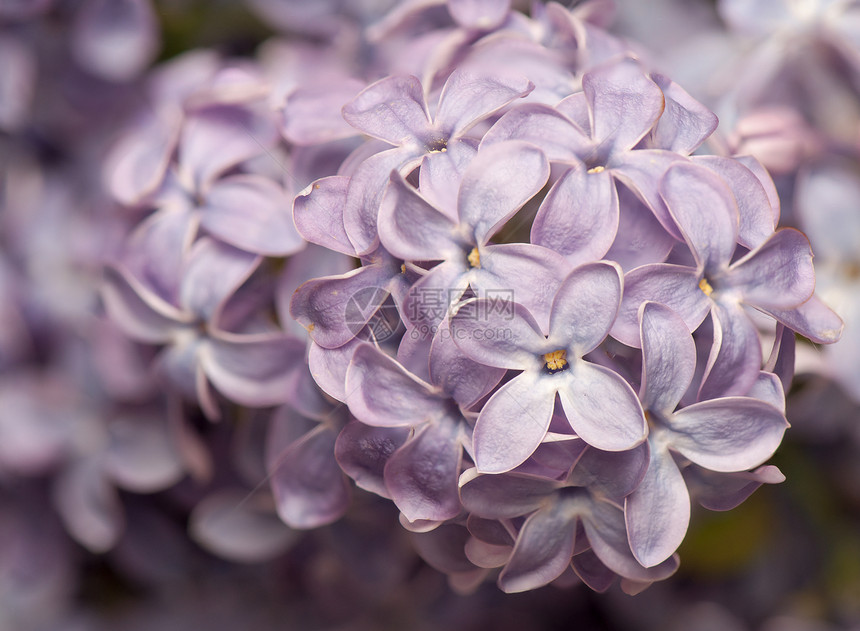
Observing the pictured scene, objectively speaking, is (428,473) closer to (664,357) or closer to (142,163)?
(664,357)

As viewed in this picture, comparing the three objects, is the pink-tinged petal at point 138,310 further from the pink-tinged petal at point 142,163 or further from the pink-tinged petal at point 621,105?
the pink-tinged petal at point 621,105

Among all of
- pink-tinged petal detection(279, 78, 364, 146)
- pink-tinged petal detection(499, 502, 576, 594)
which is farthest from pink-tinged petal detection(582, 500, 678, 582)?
pink-tinged petal detection(279, 78, 364, 146)

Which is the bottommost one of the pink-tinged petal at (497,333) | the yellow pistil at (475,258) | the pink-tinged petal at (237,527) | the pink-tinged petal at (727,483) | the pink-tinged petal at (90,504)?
the pink-tinged petal at (90,504)

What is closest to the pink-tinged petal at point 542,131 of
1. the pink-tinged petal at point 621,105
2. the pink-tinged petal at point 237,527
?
the pink-tinged petal at point 621,105

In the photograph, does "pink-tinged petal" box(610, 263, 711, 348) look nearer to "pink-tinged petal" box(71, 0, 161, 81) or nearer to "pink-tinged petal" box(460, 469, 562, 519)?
"pink-tinged petal" box(460, 469, 562, 519)

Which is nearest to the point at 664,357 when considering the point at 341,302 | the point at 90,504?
the point at 341,302

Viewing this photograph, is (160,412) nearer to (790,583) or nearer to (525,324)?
(525,324)
